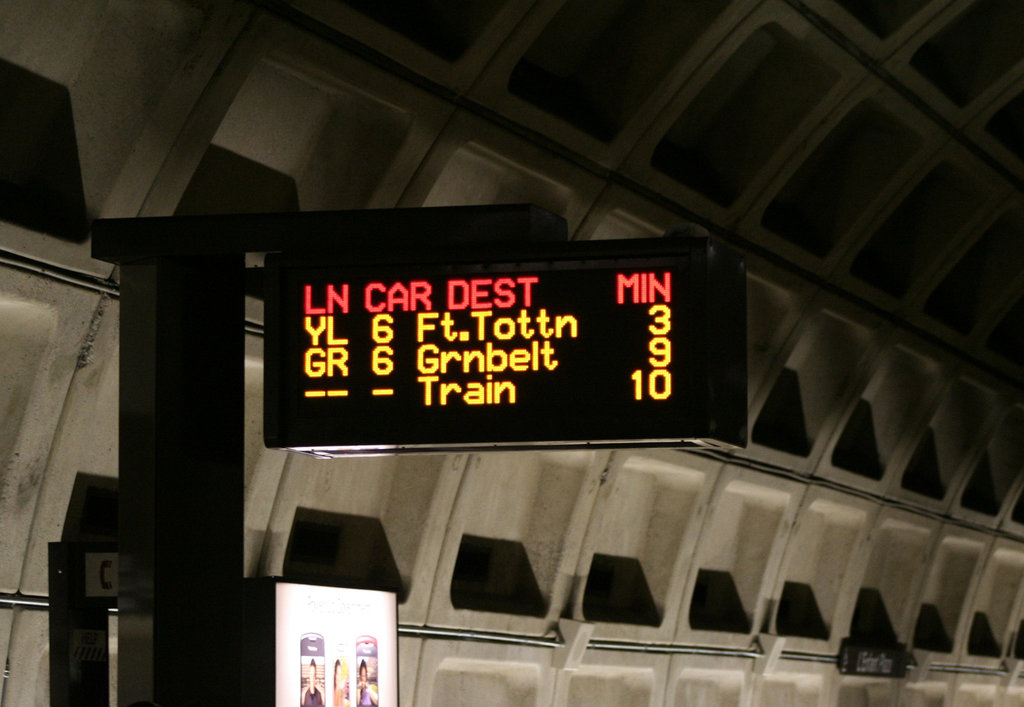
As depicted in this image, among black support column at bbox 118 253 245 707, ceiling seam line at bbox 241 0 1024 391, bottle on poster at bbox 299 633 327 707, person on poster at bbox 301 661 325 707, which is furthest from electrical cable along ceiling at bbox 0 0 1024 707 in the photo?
black support column at bbox 118 253 245 707

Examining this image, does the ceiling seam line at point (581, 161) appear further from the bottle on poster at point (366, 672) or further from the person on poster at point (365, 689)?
the person on poster at point (365, 689)

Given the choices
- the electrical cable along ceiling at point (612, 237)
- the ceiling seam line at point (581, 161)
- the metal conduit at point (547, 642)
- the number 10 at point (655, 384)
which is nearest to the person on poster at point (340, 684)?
the electrical cable along ceiling at point (612, 237)

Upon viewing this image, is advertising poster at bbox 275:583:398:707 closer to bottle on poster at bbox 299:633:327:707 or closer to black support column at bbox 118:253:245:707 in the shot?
bottle on poster at bbox 299:633:327:707

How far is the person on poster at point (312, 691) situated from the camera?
932cm

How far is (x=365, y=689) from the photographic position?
9945 mm

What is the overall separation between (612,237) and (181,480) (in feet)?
22.0

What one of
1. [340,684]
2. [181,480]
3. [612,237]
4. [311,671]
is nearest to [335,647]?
[340,684]

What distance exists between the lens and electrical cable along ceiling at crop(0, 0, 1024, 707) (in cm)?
819

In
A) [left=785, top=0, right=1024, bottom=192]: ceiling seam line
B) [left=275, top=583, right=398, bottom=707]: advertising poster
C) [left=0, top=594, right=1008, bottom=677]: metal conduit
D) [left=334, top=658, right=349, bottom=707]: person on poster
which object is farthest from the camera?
[left=785, top=0, right=1024, bottom=192]: ceiling seam line

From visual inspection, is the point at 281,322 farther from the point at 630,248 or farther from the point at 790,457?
the point at 790,457

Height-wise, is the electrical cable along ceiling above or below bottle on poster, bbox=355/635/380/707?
above

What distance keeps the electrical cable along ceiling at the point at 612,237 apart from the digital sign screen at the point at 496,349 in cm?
246

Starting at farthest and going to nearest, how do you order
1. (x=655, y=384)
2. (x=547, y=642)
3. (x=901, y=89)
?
(x=547, y=642) < (x=901, y=89) < (x=655, y=384)

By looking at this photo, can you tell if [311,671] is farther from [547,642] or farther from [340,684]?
[547,642]
